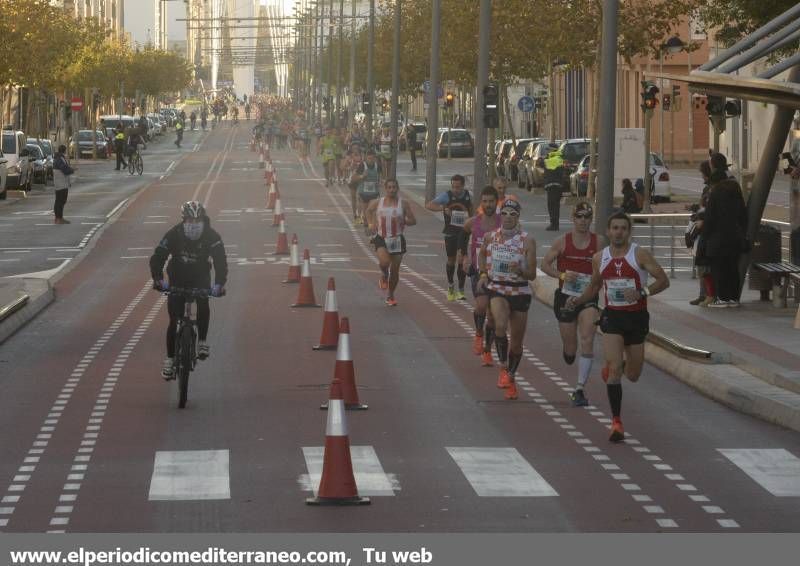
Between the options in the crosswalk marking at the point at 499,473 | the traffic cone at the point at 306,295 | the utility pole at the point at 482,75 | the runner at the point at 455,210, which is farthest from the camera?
the utility pole at the point at 482,75

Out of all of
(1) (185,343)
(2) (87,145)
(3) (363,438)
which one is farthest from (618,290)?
(2) (87,145)

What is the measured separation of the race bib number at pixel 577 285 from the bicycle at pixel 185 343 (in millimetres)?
3085

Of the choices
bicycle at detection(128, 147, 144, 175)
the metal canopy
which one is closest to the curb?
the metal canopy

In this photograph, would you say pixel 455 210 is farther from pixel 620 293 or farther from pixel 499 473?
pixel 499 473

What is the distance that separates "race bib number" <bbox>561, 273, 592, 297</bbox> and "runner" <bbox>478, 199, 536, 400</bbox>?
0.59 m

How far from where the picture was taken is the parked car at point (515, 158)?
67.3 m

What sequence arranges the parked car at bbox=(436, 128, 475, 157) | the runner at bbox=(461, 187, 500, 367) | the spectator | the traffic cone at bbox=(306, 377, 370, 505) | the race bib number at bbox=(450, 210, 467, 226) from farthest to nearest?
the parked car at bbox=(436, 128, 475, 157) → the race bib number at bbox=(450, 210, 467, 226) → the spectator → the runner at bbox=(461, 187, 500, 367) → the traffic cone at bbox=(306, 377, 370, 505)

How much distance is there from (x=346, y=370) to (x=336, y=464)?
4003 mm

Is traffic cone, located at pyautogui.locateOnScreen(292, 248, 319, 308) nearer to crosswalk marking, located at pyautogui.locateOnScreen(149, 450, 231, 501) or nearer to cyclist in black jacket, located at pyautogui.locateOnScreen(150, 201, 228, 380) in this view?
cyclist in black jacket, located at pyautogui.locateOnScreen(150, 201, 228, 380)

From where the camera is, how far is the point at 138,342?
2219 cm

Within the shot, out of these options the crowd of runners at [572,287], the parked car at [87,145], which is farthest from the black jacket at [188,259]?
the parked car at [87,145]

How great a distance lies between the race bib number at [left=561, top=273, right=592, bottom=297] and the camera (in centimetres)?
1675

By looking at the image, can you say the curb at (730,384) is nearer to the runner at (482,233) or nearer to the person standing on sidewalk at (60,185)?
the runner at (482,233)
